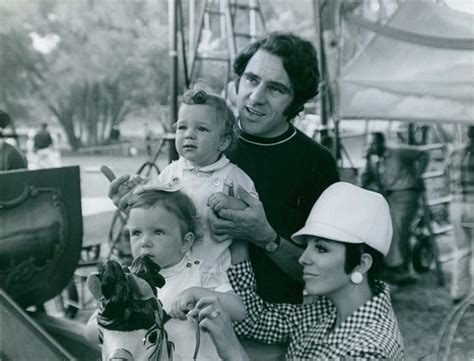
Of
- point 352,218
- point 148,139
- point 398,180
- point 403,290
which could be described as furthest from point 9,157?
point 403,290

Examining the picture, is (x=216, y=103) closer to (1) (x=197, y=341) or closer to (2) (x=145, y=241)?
(2) (x=145, y=241)

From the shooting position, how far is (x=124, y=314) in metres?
0.79

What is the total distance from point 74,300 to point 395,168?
6.40 ft

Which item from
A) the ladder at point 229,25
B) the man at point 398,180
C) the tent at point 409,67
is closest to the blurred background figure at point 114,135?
the ladder at point 229,25

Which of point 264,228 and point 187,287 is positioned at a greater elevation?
point 264,228

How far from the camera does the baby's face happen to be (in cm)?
107

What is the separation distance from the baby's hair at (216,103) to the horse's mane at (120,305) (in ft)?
1.31

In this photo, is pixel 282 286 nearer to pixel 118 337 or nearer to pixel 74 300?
pixel 118 337

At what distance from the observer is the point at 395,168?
10.3ft

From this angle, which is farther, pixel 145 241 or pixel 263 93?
pixel 263 93

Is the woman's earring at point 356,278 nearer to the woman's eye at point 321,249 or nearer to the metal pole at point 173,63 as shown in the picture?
the woman's eye at point 321,249

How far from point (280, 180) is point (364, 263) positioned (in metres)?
0.29

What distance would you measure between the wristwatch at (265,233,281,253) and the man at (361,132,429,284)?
1670 millimetres

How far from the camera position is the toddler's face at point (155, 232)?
100 cm
